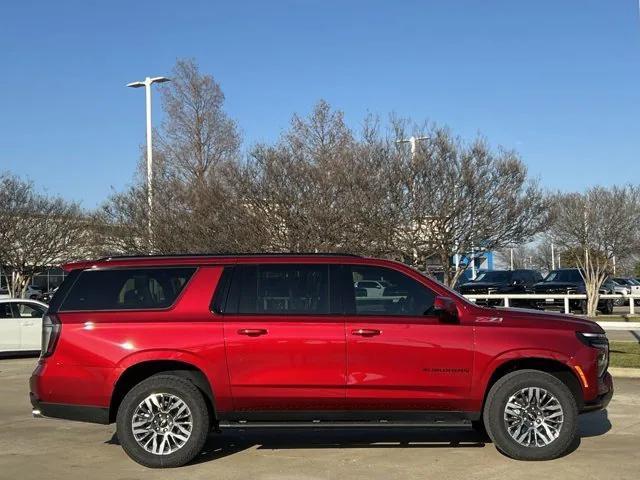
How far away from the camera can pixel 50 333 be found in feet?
22.7

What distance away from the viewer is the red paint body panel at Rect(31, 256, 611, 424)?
6.76 metres

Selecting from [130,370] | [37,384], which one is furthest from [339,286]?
[37,384]

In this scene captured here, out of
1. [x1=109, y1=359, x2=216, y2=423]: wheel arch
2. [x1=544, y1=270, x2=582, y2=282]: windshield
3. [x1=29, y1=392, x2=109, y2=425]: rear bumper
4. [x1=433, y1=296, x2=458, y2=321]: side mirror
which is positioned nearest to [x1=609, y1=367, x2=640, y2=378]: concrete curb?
[x1=433, y1=296, x2=458, y2=321]: side mirror

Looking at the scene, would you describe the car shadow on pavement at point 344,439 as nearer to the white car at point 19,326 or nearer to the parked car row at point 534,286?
the white car at point 19,326

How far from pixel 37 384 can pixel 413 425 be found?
11.3 feet

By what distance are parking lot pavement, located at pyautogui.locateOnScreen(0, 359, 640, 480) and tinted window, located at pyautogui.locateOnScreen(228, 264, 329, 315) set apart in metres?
1.42

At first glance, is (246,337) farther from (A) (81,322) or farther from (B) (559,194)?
(B) (559,194)

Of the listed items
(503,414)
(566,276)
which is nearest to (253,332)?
(503,414)


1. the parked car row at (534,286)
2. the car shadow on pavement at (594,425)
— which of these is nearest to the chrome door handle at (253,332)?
the car shadow on pavement at (594,425)

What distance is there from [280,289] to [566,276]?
25.7 metres

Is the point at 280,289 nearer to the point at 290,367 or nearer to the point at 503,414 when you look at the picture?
the point at 290,367

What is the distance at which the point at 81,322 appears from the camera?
271 inches

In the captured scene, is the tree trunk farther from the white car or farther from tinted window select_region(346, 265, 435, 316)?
tinted window select_region(346, 265, 435, 316)

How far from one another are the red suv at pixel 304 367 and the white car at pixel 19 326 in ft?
32.8
